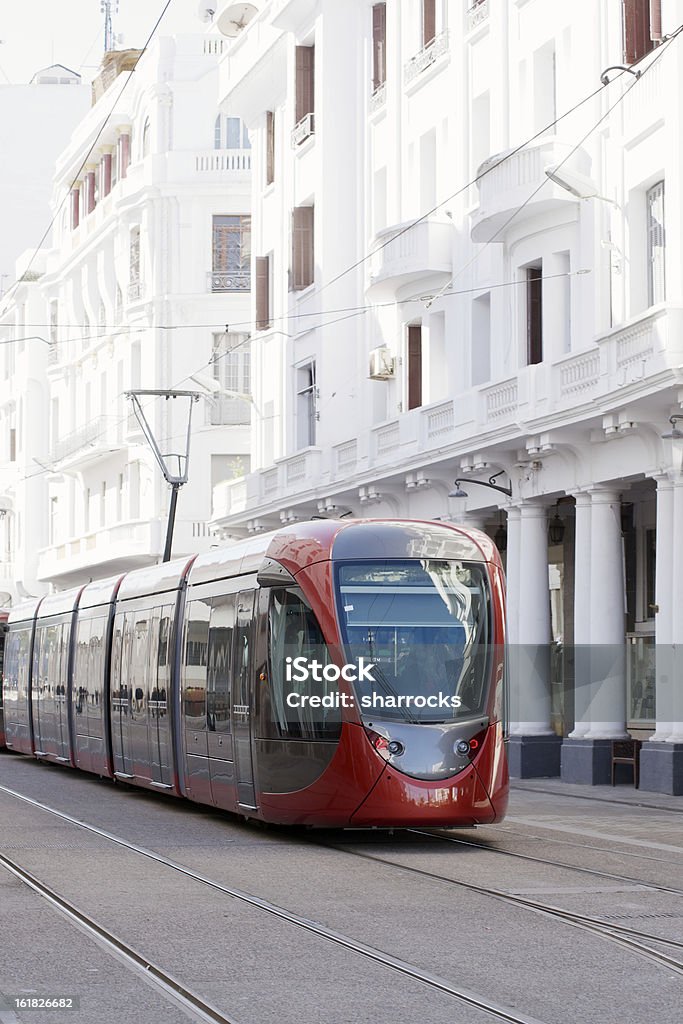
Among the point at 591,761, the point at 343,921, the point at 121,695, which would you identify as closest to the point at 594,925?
the point at 343,921

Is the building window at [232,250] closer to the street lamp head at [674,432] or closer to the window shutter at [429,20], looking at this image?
the window shutter at [429,20]

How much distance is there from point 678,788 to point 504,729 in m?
8.06

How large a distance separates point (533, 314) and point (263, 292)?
1347cm

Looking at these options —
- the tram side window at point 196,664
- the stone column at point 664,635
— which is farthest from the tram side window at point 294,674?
the stone column at point 664,635

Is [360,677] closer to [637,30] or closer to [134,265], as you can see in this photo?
[637,30]

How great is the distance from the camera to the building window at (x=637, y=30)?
24984 millimetres

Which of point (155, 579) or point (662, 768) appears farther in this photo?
point (662, 768)

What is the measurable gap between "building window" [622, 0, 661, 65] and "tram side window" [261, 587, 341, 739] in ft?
38.9

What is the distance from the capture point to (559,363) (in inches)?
1024

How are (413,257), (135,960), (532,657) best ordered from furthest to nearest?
1. (413,257)
2. (532,657)
3. (135,960)

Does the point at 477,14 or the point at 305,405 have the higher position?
the point at 477,14

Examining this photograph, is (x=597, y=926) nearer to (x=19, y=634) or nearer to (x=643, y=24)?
(x=643, y=24)

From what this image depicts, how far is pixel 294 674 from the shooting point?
1630cm

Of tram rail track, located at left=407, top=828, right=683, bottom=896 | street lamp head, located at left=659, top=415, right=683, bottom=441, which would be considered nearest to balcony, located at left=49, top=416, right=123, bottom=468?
street lamp head, located at left=659, top=415, right=683, bottom=441
